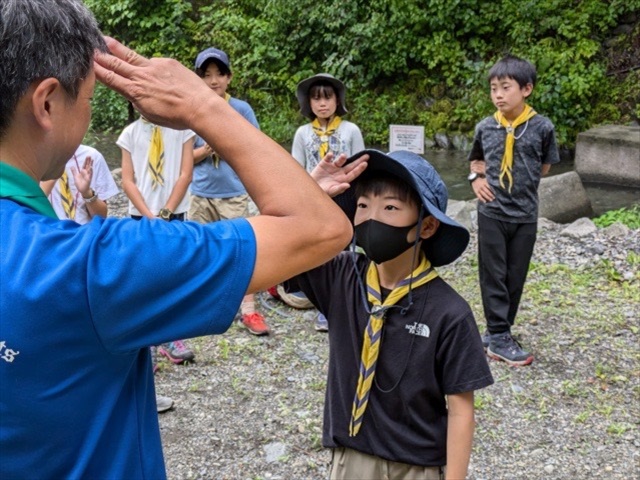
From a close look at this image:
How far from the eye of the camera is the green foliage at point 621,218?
8.25 m

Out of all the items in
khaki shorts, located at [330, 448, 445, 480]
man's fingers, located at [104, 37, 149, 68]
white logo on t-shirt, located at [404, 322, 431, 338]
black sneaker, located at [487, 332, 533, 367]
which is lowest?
black sneaker, located at [487, 332, 533, 367]

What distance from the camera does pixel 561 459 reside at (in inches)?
151

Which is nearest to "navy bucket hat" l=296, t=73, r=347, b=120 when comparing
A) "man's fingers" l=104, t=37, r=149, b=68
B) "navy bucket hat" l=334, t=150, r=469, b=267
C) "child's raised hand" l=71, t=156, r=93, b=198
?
"child's raised hand" l=71, t=156, r=93, b=198

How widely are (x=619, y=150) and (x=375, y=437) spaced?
9.76 m

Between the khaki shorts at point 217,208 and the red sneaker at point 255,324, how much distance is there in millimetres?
729

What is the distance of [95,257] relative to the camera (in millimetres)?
1157

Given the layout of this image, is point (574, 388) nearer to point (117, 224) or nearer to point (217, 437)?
point (217, 437)

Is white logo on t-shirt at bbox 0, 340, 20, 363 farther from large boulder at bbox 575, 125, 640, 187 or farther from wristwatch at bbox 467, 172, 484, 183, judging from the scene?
large boulder at bbox 575, 125, 640, 187

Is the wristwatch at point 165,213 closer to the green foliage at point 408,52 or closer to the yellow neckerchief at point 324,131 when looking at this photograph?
the yellow neckerchief at point 324,131

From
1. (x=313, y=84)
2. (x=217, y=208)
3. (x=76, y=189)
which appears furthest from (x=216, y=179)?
(x=76, y=189)

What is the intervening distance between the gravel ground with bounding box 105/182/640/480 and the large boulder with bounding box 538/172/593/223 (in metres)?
2.44

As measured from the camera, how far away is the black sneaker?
4871 mm

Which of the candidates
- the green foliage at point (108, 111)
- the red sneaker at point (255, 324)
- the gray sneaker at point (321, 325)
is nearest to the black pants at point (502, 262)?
the gray sneaker at point (321, 325)

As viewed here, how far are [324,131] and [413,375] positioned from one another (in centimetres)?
345
